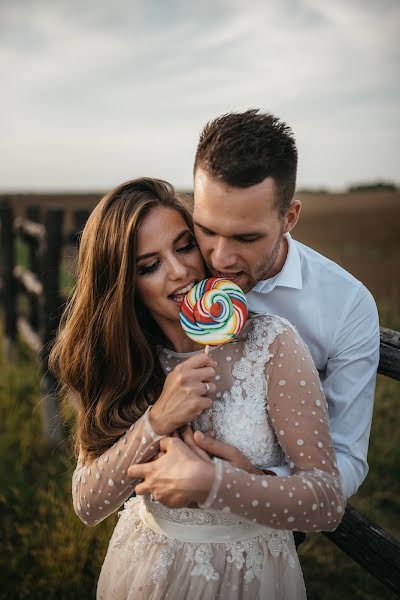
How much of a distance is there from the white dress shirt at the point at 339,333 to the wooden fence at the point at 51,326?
120 millimetres

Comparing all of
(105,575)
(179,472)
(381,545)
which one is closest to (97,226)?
(179,472)

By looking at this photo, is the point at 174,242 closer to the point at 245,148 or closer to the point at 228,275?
the point at 228,275

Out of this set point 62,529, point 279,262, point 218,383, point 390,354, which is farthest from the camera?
point 62,529

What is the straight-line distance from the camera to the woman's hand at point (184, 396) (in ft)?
5.90

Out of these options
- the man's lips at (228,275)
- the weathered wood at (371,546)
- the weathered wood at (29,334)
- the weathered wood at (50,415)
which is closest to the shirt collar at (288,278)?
the man's lips at (228,275)

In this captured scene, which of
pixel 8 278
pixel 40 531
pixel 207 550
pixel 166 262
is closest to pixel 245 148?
pixel 166 262

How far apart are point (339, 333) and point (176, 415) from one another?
87 cm

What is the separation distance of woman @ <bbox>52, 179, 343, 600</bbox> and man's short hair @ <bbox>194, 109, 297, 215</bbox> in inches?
11.8

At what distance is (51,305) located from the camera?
4.71 metres

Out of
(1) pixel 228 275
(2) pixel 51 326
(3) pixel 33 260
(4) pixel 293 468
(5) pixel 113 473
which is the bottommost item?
(2) pixel 51 326

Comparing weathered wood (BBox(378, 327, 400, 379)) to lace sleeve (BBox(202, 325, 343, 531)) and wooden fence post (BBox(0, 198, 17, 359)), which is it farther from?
wooden fence post (BBox(0, 198, 17, 359))

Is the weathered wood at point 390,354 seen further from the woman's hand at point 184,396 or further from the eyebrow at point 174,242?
the eyebrow at point 174,242

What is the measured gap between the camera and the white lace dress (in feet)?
5.76

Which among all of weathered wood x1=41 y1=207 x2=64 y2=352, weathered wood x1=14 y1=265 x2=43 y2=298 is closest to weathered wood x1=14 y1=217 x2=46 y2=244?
weathered wood x1=14 y1=265 x2=43 y2=298
